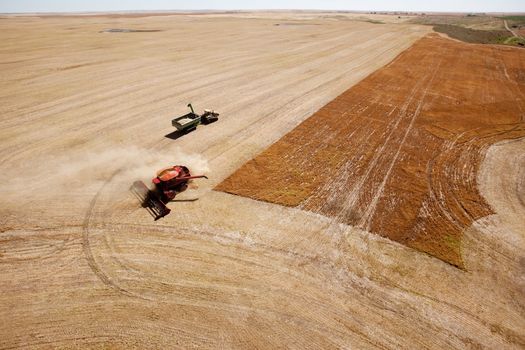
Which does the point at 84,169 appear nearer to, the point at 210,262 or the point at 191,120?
the point at 191,120

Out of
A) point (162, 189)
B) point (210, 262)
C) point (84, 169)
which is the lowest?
point (210, 262)

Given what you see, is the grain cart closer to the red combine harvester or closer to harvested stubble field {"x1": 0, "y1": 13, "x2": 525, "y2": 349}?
harvested stubble field {"x1": 0, "y1": 13, "x2": 525, "y2": 349}

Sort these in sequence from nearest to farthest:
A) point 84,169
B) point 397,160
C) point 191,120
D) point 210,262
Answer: point 210,262
point 84,169
point 397,160
point 191,120

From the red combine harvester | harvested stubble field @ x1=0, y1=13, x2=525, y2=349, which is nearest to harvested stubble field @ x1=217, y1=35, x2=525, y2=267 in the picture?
harvested stubble field @ x1=0, y1=13, x2=525, y2=349

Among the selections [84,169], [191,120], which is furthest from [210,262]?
[191,120]

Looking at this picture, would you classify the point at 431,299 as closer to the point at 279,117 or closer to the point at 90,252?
the point at 90,252

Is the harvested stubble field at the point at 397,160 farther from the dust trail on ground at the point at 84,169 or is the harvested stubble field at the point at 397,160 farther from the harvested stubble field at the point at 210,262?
the dust trail on ground at the point at 84,169
